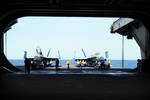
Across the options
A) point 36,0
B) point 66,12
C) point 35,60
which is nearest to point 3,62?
point 66,12

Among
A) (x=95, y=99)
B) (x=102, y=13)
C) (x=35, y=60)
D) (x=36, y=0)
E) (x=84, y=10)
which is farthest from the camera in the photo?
(x=35, y=60)

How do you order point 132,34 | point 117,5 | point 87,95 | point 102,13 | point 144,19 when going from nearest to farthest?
point 87,95
point 117,5
point 102,13
point 144,19
point 132,34

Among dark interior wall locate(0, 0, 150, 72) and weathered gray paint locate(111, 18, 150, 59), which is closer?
dark interior wall locate(0, 0, 150, 72)

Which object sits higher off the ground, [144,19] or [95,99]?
[144,19]

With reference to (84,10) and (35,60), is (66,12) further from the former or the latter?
(35,60)

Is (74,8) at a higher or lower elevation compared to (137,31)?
higher

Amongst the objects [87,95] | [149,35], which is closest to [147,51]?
[149,35]

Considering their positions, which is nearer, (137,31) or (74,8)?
(74,8)

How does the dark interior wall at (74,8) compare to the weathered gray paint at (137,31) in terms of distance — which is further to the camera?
the weathered gray paint at (137,31)

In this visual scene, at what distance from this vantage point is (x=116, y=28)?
5197cm

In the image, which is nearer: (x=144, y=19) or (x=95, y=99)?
(x=95, y=99)

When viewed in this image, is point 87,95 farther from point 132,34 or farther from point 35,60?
point 35,60

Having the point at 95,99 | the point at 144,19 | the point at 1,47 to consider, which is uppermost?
the point at 144,19

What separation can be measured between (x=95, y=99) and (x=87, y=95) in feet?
4.58
